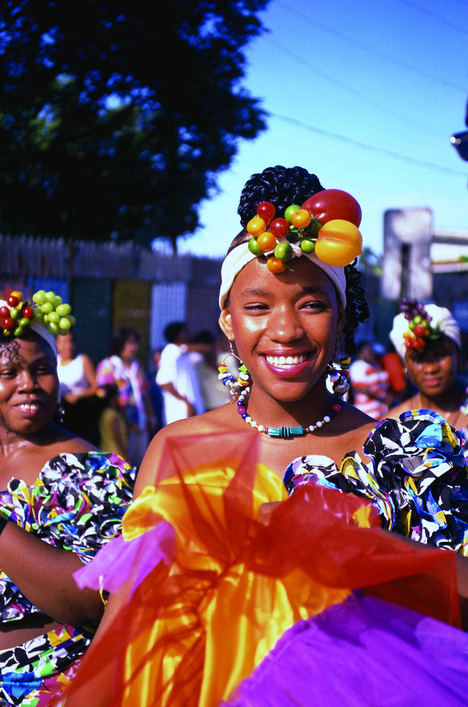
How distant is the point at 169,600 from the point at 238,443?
345 mm

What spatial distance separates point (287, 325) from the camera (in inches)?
81.0

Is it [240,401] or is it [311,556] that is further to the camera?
[240,401]

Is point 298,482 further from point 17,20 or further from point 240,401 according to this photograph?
point 17,20

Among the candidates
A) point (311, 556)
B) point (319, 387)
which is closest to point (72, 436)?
point (319, 387)

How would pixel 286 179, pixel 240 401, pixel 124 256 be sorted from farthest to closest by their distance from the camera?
1. pixel 124 256
2. pixel 240 401
3. pixel 286 179

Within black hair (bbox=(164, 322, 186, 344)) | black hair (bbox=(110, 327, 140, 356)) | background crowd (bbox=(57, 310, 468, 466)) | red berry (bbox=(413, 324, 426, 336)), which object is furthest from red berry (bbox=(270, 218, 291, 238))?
black hair (bbox=(110, 327, 140, 356))

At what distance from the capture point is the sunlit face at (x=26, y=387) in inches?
118

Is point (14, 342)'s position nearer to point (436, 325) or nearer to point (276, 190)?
point (276, 190)

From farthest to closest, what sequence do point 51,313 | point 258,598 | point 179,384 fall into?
point 179,384
point 51,313
point 258,598

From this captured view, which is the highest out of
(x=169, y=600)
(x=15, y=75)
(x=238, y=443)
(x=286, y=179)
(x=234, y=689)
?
(x=15, y=75)

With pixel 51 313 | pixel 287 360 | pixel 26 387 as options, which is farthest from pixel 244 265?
pixel 51 313

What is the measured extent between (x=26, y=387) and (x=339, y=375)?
4.27 ft

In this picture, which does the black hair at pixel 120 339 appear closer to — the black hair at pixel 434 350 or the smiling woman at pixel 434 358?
the smiling woman at pixel 434 358

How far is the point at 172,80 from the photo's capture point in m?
21.9
